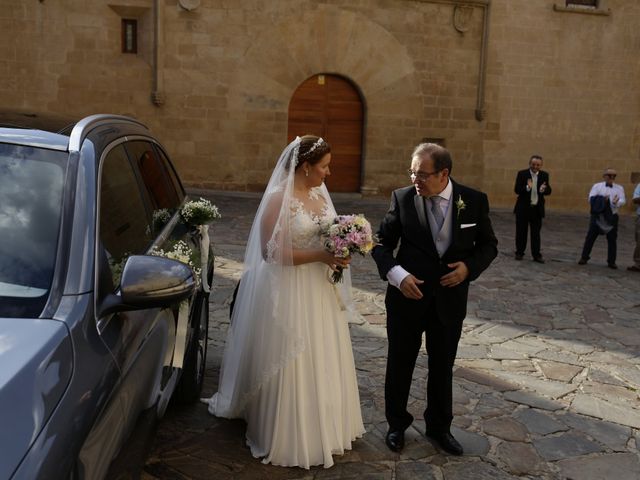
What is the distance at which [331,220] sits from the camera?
392 centimetres

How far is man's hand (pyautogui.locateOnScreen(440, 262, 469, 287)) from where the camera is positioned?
12.5 feet

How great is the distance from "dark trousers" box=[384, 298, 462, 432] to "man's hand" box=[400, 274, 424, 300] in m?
0.18

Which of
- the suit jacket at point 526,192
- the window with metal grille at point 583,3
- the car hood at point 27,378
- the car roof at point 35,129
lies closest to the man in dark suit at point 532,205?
the suit jacket at point 526,192

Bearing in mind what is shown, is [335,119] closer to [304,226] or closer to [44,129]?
[304,226]

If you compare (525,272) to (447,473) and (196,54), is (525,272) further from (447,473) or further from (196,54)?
(196,54)

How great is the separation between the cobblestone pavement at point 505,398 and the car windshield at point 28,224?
3.95 feet

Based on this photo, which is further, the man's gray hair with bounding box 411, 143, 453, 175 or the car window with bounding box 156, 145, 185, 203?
the car window with bounding box 156, 145, 185, 203

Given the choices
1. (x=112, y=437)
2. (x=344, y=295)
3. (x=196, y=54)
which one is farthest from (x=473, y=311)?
(x=196, y=54)

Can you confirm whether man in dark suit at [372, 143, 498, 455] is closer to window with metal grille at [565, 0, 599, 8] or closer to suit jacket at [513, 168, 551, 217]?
suit jacket at [513, 168, 551, 217]

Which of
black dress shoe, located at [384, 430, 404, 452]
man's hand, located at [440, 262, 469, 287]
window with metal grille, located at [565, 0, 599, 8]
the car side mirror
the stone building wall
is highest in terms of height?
window with metal grille, located at [565, 0, 599, 8]

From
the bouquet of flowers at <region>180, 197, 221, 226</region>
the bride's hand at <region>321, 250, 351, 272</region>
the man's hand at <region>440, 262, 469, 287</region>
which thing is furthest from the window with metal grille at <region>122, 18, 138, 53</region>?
the man's hand at <region>440, 262, 469, 287</region>

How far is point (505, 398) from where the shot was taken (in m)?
5.13

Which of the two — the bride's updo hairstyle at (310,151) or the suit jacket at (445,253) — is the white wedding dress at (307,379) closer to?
the bride's updo hairstyle at (310,151)

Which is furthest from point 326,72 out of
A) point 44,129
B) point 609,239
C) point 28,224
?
point 28,224
